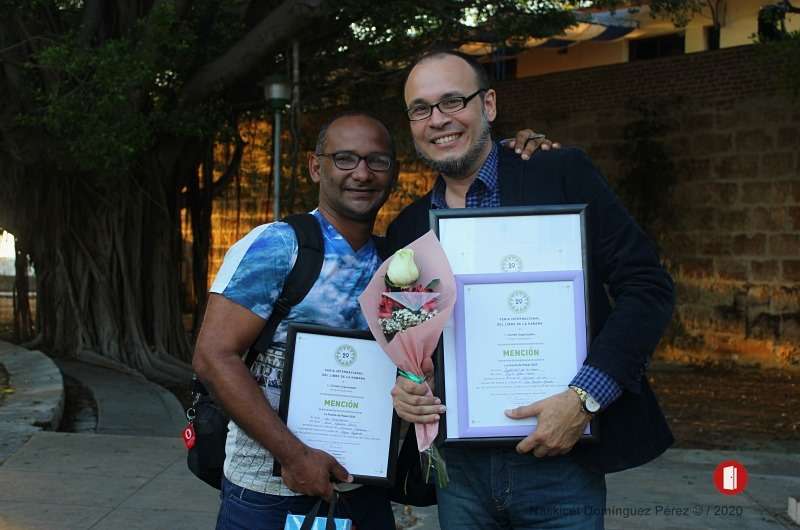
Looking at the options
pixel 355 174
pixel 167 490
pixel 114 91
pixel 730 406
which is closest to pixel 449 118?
pixel 355 174

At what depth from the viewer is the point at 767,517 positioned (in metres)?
4.88

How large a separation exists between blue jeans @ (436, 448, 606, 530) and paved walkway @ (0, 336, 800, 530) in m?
2.35

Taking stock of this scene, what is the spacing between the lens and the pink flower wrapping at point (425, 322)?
2.15 meters

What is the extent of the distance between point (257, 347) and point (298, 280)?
0.67 ft

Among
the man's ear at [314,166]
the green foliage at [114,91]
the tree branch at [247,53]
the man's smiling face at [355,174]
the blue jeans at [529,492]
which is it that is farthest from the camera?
the tree branch at [247,53]

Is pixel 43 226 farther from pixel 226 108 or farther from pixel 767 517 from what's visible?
pixel 767 517

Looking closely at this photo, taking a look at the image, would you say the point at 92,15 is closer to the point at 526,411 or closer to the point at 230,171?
the point at 230,171

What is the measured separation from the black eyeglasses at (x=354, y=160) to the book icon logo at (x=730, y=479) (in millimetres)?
3594

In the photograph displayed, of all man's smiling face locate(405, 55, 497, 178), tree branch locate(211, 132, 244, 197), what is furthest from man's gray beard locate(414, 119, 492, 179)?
tree branch locate(211, 132, 244, 197)

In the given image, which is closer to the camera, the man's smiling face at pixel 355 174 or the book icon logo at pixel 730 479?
the man's smiling face at pixel 355 174

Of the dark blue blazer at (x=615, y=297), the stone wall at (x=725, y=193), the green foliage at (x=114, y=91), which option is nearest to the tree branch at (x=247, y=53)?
the green foliage at (x=114, y=91)

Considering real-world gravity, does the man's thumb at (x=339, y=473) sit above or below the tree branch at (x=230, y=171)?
below

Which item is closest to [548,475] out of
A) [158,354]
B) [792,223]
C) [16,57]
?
[16,57]

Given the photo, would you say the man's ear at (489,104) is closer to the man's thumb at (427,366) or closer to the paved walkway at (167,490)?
the man's thumb at (427,366)
